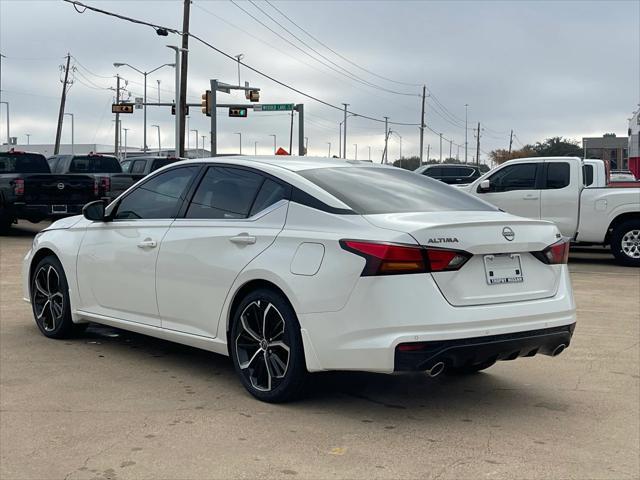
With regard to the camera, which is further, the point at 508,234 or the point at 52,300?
the point at 52,300

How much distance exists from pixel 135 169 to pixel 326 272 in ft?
66.1

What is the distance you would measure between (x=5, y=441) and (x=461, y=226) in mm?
2938

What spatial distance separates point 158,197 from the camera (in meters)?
6.23

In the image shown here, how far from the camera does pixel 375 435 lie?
4477 mm

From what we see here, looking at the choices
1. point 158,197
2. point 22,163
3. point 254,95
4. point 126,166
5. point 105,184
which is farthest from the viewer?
point 254,95

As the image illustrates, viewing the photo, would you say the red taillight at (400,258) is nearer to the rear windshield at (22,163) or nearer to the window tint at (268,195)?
the window tint at (268,195)

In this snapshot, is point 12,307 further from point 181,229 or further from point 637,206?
point 637,206

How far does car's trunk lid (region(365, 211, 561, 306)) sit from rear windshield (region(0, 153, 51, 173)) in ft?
51.5

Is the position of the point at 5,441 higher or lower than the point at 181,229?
lower

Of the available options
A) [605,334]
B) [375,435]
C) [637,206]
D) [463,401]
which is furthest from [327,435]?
[637,206]

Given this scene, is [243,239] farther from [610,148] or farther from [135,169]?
[610,148]

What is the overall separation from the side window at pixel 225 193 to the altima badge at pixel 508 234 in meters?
1.75

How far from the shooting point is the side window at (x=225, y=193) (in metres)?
5.48

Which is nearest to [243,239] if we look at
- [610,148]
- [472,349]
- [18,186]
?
[472,349]
